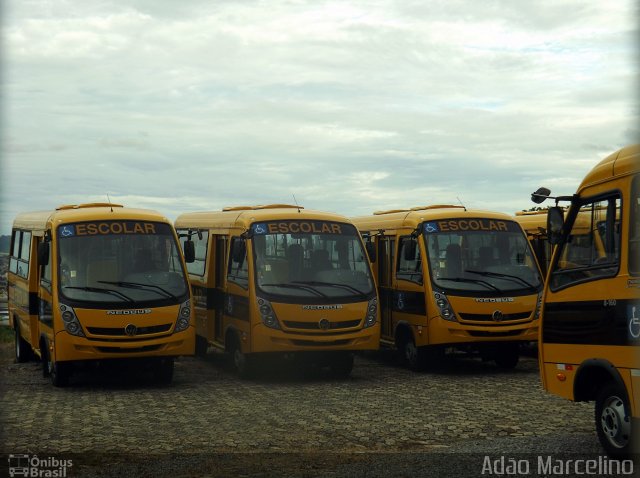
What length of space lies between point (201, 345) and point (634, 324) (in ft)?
41.7

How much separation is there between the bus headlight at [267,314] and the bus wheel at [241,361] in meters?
0.91

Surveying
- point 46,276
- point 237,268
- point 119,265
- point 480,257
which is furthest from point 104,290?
point 480,257

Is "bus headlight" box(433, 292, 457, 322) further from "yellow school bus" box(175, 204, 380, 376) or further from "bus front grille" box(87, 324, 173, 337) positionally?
"bus front grille" box(87, 324, 173, 337)

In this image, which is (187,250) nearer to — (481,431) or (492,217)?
(492,217)

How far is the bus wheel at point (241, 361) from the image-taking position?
675 inches

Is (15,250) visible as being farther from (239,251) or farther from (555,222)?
(555,222)

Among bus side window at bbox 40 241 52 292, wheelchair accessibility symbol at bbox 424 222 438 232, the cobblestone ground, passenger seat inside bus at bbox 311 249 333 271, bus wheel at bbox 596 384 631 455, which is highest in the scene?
wheelchair accessibility symbol at bbox 424 222 438 232

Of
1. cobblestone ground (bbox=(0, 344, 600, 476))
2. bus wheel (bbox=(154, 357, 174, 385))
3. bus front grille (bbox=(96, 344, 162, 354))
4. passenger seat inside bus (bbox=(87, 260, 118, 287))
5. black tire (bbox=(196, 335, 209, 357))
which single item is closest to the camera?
cobblestone ground (bbox=(0, 344, 600, 476))

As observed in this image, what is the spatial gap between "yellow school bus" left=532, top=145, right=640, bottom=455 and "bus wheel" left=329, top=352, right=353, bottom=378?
6.58m

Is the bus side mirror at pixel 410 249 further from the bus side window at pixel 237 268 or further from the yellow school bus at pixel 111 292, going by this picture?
the yellow school bus at pixel 111 292

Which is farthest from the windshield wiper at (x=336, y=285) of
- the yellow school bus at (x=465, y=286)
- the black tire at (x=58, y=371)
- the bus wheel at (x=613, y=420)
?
the bus wheel at (x=613, y=420)

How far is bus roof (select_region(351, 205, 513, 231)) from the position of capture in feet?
59.6

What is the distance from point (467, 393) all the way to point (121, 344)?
16.6 ft

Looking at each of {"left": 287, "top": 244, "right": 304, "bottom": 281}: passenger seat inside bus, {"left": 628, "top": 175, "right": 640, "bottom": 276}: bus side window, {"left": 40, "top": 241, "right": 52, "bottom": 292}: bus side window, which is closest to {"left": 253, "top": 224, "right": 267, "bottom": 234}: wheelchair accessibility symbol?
{"left": 287, "top": 244, "right": 304, "bottom": 281}: passenger seat inside bus
